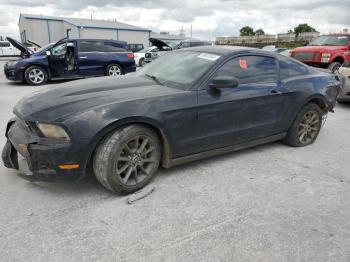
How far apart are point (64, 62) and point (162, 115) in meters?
8.47

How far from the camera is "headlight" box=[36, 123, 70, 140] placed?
273 centimetres

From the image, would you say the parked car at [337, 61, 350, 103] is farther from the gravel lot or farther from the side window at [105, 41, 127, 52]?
the side window at [105, 41, 127, 52]

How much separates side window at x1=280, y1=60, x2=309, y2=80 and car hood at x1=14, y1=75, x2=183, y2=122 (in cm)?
179

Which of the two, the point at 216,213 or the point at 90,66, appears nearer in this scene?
the point at 216,213

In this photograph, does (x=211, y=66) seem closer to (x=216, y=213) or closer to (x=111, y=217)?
(x=216, y=213)

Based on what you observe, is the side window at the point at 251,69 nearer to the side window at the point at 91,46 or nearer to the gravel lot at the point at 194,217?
the gravel lot at the point at 194,217

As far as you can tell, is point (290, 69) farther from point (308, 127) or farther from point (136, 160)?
point (136, 160)

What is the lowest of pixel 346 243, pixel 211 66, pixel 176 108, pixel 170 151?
pixel 346 243


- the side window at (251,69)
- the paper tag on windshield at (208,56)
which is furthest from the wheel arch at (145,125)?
the paper tag on windshield at (208,56)

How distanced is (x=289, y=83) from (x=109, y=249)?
3239mm

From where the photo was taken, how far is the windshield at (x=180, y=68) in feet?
11.5

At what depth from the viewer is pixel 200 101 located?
11.0 ft

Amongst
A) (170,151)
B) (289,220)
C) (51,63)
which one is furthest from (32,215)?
(51,63)

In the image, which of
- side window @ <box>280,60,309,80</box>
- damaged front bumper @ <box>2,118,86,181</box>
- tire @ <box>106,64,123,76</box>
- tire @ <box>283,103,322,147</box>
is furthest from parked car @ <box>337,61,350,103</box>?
tire @ <box>106,64,123,76</box>
